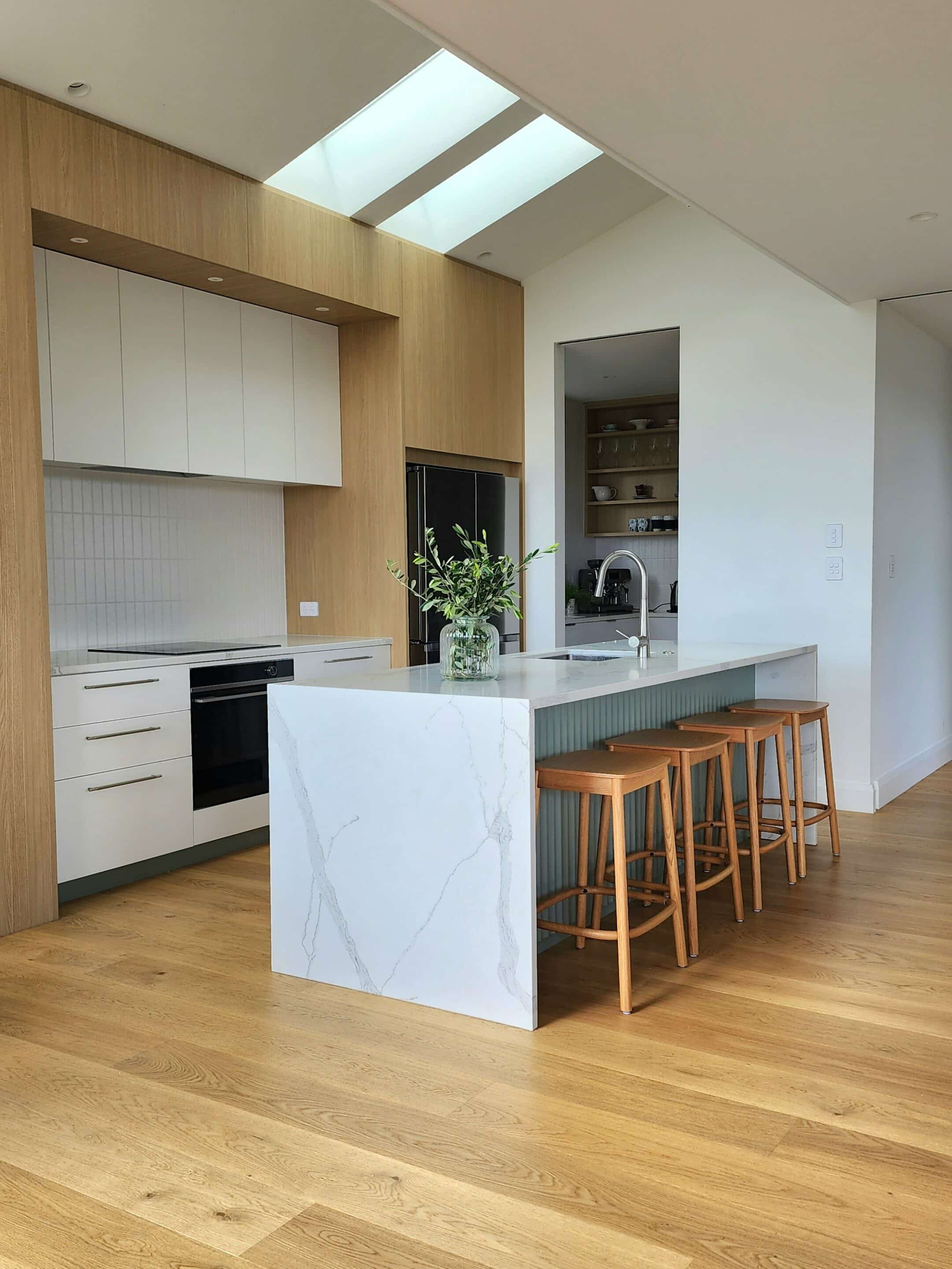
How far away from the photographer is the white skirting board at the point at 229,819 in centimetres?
439

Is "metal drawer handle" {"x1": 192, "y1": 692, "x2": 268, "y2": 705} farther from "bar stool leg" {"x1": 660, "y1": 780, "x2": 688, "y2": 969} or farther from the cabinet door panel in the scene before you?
"bar stool leg" {"x1": 660, "y1": 780, "x2": 688, "y2": 969}

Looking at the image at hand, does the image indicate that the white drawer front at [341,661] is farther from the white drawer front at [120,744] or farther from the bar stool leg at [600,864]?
→ the bar stool leg at [600,864]

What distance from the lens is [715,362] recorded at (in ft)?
18.0

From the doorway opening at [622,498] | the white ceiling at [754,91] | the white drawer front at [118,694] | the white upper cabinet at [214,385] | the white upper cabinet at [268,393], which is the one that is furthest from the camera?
the doorway opening at [622,498]

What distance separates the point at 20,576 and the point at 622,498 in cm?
575

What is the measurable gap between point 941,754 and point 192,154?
4966 mm

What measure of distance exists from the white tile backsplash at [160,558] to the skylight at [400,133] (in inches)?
56.1

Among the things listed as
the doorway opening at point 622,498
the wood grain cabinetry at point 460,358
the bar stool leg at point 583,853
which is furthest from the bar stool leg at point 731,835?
the doorway opening at point 622,498

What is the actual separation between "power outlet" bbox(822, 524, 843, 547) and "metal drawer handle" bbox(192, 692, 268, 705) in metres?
2.69

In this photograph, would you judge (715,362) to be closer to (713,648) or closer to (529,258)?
(529,258)

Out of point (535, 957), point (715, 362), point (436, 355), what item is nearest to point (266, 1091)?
point (535, 957)

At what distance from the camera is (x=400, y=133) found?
4.57 meters

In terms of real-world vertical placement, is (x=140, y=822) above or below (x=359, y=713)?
below

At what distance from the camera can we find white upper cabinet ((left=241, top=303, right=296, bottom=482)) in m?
4.86
